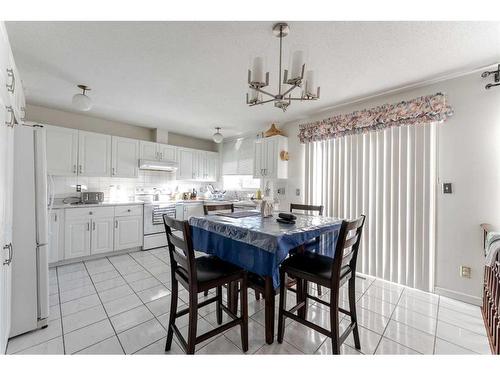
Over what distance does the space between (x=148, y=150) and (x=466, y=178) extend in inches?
187

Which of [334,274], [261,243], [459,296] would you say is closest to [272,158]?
[261,243]

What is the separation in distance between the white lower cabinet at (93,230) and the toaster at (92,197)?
0.90 feet

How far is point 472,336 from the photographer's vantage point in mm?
1735

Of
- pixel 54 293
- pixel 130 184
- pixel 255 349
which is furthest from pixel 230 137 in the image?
pixel 255 349

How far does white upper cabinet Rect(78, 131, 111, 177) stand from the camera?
3520 mm

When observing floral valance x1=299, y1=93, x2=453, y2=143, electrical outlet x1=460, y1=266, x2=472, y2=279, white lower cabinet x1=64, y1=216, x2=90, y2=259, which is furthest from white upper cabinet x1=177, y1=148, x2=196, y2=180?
electrical outlet x1=460, y1=266, x2=472, y2=279

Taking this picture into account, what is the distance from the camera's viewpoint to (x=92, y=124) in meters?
3.83

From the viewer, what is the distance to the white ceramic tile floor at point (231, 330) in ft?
5.22

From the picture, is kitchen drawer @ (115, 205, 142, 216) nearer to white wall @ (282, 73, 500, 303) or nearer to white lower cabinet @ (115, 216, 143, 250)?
white lower cabinet @ (115, 216, 143, 250)

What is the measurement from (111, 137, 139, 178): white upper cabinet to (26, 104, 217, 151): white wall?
12.7 inches

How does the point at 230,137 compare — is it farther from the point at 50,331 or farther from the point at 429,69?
the point at 50,331

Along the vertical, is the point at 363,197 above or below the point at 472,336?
above

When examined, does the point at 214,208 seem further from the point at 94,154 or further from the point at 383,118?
the point at 94,154
